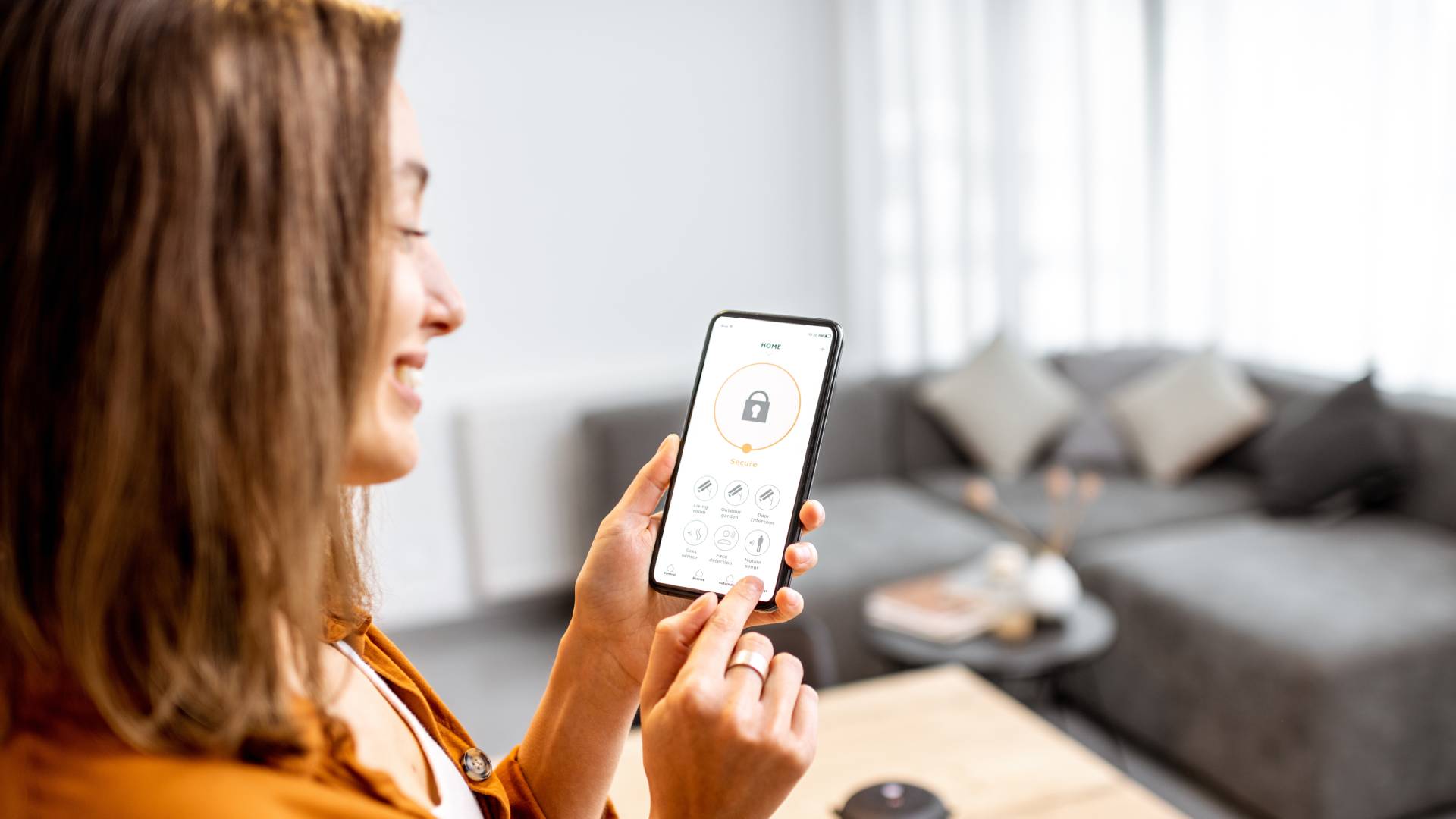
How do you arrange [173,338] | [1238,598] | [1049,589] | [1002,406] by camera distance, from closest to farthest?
1. [173,338]
2. [1049,589]
3. [1238,598]
4. [1002,406]

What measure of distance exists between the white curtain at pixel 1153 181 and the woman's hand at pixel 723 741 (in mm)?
3138

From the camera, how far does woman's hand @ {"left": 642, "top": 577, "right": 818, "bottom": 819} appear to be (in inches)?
26.5

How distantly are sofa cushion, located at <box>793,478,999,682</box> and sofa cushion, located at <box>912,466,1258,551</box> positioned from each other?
138 millimetres

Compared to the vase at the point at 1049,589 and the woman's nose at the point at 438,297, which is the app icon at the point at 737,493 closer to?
the woman's nose at the point at 438,297

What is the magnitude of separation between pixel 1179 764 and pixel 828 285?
2.30 meters

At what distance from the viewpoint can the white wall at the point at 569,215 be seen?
3.68 metres

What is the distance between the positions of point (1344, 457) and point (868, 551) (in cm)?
125

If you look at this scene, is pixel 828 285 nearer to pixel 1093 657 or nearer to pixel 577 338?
pixel 577 338

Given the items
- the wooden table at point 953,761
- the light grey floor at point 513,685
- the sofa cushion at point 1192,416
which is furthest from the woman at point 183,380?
the sofa cushion at point 1192,416

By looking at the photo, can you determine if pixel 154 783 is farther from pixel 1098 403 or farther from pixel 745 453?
pixel 1098 403

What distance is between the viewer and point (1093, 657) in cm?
229

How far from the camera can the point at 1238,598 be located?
2471mm

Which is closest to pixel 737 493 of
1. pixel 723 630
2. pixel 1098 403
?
pixel 723 630

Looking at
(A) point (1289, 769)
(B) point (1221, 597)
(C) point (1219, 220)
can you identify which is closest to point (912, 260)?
(C) point (1219, 220)
